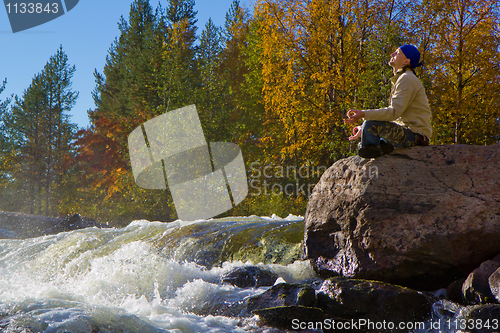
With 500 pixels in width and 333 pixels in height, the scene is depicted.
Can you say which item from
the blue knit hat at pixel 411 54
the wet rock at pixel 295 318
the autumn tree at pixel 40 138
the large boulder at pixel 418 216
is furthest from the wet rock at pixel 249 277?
the autumn tree at pixel 40 138

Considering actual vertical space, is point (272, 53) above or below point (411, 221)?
above

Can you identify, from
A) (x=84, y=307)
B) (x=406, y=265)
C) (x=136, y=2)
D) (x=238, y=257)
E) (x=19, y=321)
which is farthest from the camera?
(x=136, y=2)

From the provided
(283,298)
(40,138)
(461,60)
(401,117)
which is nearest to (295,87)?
(461,60)

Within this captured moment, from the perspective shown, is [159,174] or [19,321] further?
[159,174]

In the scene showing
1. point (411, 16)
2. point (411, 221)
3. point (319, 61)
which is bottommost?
point (411, 221)

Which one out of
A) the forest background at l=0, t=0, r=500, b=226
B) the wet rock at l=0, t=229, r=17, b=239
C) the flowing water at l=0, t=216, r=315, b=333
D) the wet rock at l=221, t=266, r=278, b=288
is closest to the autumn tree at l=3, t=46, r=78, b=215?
the forest background at l=0, t=0, r=500, b=226

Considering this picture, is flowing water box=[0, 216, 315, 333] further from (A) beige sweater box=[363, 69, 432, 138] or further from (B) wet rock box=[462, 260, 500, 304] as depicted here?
(A) beige sweater box=[363, 69, 432, 138]

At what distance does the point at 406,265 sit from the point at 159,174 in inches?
522

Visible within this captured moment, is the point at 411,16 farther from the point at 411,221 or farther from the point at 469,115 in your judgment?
the point at 411,221

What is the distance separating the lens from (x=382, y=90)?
1130 cm

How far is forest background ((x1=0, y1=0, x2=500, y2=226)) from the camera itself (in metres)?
12.6

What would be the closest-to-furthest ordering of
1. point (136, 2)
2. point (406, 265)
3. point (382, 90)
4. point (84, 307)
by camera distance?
point (84, 307) → point (406, 265) → point (382, 90) → point (136, 2)

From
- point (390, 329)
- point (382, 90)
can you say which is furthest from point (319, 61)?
point (390, 329)

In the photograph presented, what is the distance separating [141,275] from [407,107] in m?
3.86
